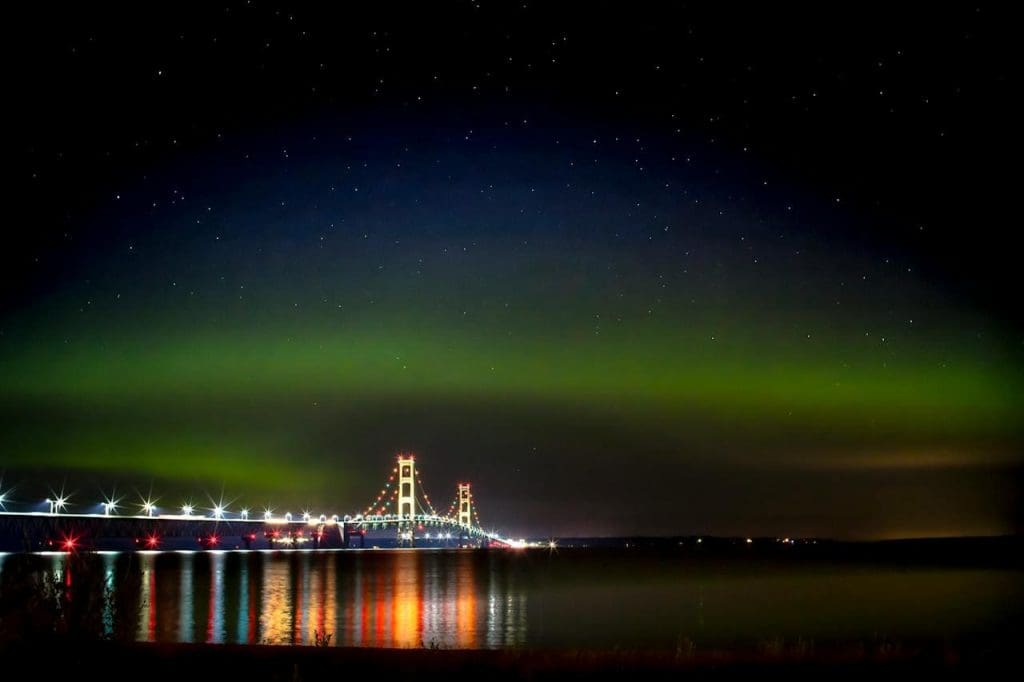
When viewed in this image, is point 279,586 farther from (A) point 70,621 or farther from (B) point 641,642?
(A) point 70,621

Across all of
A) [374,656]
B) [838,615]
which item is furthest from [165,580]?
[374,656]

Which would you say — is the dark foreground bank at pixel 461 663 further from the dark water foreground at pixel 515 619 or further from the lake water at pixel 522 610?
the lake water at pixel 522 610

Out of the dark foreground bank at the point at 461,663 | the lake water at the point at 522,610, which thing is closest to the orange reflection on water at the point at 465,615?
the lake water at the point at 522,610

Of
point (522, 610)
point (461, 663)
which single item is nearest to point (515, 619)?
point (522, 610)

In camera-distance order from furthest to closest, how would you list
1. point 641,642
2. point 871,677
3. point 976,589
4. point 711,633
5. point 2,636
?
point 976,589 < point 711,633 < point 641,642 < point 871,677 < point 2,636

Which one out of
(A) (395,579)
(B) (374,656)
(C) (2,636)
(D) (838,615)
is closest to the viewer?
(C) (2,636)

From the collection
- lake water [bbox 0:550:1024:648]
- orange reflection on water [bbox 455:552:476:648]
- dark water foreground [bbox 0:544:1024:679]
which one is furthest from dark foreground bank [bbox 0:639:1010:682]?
orange reflection on water [bbox 455:552:476:648]
